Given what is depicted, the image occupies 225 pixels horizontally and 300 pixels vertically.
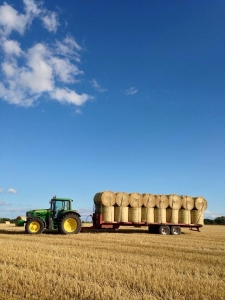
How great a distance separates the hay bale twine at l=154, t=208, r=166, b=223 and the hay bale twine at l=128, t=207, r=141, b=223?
1104 millimetres

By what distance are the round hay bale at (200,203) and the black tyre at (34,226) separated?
9.20 meters

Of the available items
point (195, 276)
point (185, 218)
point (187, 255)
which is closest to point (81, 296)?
point (195, 276)

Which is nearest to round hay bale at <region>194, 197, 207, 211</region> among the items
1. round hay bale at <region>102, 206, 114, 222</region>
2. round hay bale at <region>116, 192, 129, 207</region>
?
round hay bale at <region>116, 192, 129, 207</region>

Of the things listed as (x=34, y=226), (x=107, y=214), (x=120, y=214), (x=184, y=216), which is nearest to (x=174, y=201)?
(x=184, y=216)

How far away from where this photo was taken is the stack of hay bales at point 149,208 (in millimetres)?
18062

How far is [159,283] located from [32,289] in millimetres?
2166

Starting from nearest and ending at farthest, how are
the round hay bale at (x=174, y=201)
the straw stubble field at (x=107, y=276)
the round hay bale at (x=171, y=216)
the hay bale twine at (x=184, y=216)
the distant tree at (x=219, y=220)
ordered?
the straw stubble field at (x=107, y=276) < the round hay bale at (x=171, y=216) < the round hay bale at (x=174, y=201) < the hay bale twine at (x=184, y=216) < the distant tree at (x=219, y=220)

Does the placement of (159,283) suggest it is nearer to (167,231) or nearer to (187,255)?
(187,255)

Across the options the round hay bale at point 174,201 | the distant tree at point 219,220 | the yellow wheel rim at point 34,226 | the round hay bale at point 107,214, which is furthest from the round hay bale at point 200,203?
the distant tree at point 219,220

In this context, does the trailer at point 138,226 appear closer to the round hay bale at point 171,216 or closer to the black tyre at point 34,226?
the round hay bale at point 171,216

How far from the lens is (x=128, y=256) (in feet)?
29.0

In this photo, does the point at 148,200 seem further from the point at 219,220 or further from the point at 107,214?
the point at 219,220

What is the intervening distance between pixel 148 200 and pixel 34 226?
6.46 metres

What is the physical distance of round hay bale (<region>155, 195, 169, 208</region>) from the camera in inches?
754
